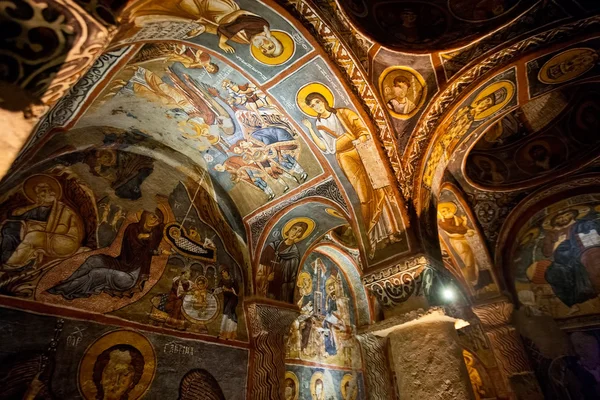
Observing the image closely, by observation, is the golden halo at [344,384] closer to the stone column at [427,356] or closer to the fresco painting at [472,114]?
the stone column at [427,356]

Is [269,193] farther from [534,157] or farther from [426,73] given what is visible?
[534,157]

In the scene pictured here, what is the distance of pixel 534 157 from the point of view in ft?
22.4

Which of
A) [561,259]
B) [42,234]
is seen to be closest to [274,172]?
[42,234]

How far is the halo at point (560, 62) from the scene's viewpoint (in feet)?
13.5

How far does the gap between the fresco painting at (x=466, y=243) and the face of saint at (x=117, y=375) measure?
258 inches

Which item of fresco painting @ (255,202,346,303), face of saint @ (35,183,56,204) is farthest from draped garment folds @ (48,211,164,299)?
fresco painting @ (255,202,346,303)

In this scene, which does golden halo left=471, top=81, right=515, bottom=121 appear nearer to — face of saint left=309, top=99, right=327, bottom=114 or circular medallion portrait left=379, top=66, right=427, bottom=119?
circular medallion portrait left=379, top=66, right=427, bottom=119

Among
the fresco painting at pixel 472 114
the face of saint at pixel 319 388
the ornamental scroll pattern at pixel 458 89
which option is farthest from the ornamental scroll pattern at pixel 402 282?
the face of saint at pixel 319 388

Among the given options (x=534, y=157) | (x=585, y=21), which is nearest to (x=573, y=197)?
(x=534, y=157)

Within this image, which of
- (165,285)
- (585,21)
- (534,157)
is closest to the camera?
(585,21)

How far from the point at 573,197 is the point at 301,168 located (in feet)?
20.4

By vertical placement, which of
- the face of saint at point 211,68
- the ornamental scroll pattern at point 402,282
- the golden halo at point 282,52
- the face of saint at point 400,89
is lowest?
the ornamental scroll pattern at point 402,282

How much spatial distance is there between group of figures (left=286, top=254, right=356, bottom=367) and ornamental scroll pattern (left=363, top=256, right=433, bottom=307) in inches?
149

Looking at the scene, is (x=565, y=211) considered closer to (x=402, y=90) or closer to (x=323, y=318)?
(x=402, y=90)
